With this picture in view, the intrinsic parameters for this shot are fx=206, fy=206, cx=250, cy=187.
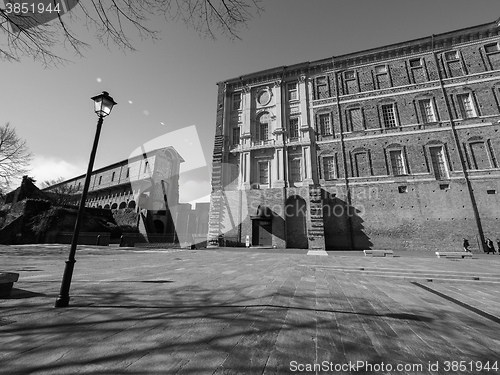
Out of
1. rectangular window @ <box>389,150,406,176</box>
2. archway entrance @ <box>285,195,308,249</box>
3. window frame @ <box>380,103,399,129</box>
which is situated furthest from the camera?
window frame @ <box>380,103,399,129</box>

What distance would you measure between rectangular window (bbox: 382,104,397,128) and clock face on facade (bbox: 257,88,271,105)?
34.8 feet

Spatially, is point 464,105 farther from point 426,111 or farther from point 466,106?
point 426,111

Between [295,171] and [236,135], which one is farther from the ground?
[236,135]

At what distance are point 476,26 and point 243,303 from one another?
1123 inches

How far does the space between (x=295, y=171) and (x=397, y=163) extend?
826 cm

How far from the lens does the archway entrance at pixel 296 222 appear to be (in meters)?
17.5

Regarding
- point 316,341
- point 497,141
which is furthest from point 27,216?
point 497,141

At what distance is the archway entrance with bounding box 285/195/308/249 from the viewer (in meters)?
17.5

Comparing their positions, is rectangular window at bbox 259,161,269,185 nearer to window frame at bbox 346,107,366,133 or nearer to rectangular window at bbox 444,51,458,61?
window frame at bbox 346,107,366,133

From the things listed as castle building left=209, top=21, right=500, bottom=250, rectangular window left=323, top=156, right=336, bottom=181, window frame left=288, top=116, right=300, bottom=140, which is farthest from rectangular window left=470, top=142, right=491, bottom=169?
window frame left=288, top=116, right=300, bottom=140

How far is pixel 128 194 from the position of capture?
3994 centimetres

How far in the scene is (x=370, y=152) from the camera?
17.6 meters

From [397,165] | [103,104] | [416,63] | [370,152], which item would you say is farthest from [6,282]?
[416,63]

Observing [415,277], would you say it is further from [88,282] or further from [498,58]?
[498,58]
